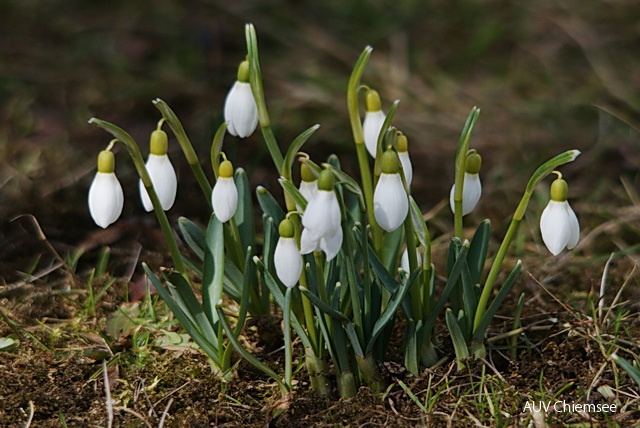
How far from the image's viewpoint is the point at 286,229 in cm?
158

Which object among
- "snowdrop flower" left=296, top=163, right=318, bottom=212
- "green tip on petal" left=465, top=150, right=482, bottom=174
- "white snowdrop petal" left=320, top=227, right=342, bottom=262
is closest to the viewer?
"white snowdrop petal" left=320, top=227, right=342, bottom=262

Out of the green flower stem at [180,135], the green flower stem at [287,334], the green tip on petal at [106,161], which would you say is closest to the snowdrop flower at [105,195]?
the green tip on petal at [106,161]

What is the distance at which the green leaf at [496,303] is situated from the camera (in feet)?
5.72

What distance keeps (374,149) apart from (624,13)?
349 cm

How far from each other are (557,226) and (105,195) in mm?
900

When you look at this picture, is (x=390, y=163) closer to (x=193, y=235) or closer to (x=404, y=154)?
(x=404, y=154)

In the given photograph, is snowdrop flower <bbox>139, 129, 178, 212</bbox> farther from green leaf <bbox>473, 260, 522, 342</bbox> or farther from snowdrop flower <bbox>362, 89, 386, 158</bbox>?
green leaf <bbox>473, 260, 522, 342</bbox>

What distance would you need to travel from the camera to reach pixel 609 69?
4195mm

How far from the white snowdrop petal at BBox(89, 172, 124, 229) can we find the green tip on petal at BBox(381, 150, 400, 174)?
1.72 feet

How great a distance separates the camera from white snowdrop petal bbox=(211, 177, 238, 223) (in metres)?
1.69

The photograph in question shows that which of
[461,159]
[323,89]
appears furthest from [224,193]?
[323,89]

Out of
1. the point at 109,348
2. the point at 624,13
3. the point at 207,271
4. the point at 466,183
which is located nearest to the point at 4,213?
the point at 109,348

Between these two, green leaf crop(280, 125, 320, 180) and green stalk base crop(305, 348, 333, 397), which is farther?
green stalk base crop(305, 348, 333, 397)

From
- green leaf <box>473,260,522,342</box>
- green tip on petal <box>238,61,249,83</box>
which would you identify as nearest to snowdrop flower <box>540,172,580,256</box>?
green leaf <box>473,260,522,342</box>
